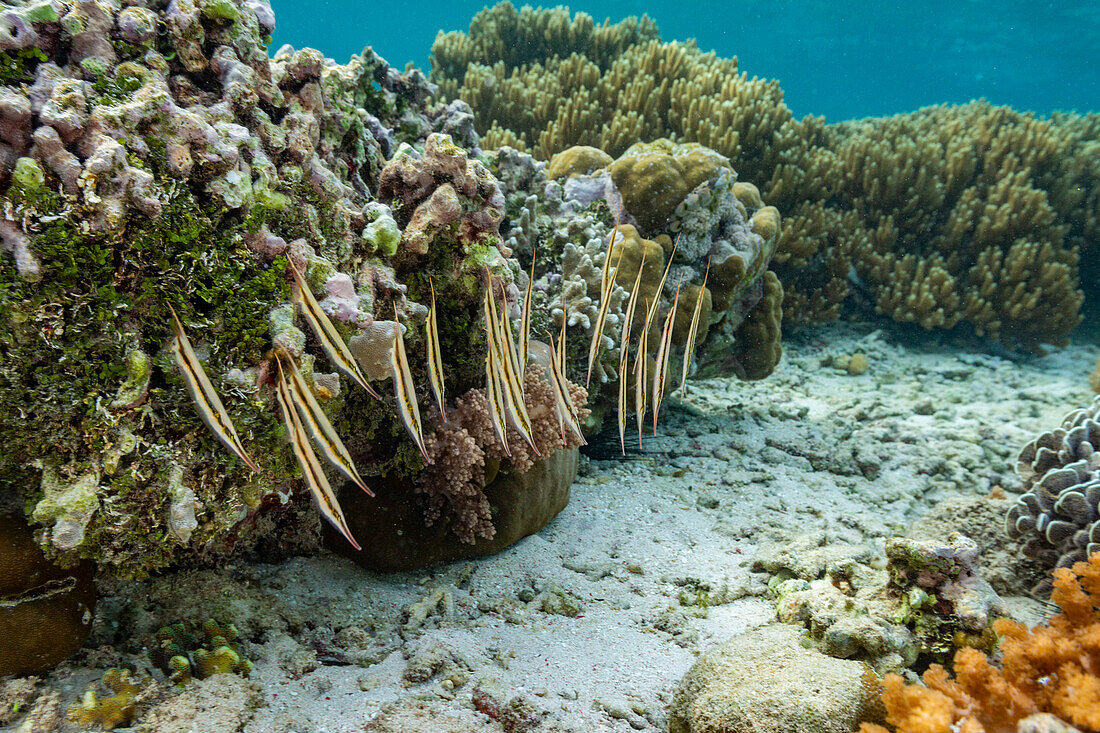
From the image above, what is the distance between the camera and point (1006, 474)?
555cm

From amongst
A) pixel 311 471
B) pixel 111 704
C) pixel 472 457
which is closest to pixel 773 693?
pixel 472 457

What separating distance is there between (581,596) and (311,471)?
207 centimetres

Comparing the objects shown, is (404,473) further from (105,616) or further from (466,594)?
(105,616)

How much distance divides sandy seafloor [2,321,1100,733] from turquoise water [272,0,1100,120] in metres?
43.5

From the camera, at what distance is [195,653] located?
7.29 feet

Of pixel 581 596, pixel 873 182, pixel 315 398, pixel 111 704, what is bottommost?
pixel 111 704

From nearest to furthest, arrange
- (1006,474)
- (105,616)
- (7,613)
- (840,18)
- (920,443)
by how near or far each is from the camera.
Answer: (7,613), (105,616), (1006,474), (920,443), (840,18)

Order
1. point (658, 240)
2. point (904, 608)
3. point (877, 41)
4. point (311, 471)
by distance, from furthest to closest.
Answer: point (877, 41)
point (658, 240)
point (904, 608)
point (311, 471)

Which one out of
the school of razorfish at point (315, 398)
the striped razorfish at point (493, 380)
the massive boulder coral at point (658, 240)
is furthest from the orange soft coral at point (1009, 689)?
the massive boulder coral at point (658, 240)

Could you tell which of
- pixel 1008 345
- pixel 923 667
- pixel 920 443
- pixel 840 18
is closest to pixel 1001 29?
pixel 840 18

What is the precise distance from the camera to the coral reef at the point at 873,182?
8172 millimetres

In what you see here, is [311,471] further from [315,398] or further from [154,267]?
[154,267]

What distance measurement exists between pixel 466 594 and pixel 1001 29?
2526 inches

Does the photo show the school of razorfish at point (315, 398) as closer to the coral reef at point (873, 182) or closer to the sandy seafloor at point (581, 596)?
the sandy seafloor at point (581, 596)
